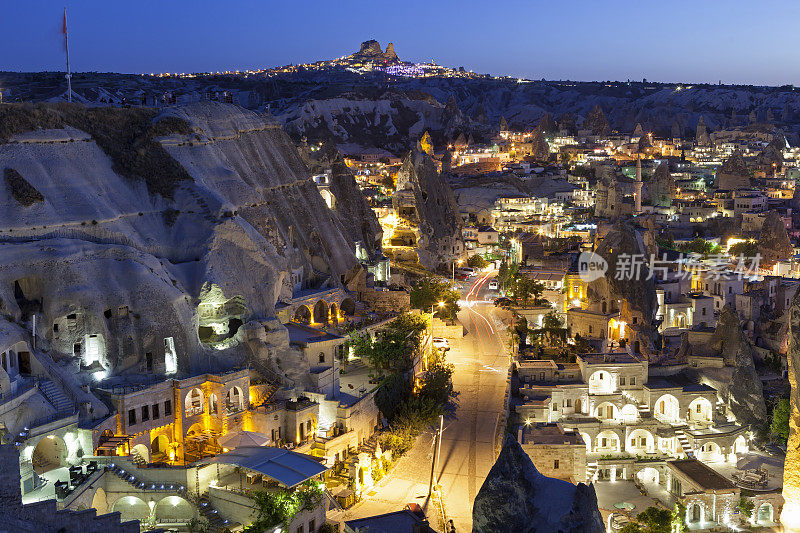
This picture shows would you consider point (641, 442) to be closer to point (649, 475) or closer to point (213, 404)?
point (649, 475)

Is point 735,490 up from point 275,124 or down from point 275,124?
down

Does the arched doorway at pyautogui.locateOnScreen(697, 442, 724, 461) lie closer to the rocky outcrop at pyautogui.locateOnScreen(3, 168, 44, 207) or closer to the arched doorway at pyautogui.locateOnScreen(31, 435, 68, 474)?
the arched doorway at pyautogui.locateOnScreen(31, 435, 68, 474)

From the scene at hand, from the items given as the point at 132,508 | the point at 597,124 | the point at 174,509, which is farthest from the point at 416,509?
the point at 597,124

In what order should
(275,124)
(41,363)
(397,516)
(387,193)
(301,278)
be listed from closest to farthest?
(397,516) < (41,363) < (301,278) < (275,124) < (387,193)

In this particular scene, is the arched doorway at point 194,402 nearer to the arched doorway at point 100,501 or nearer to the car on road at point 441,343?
the arched doorway at point 100,501

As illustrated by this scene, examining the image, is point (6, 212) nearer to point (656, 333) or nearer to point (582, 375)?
point (582, 375)

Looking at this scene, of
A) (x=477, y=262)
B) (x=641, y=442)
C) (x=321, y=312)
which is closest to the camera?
(x=641, y=442)

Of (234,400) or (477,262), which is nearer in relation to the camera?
(234,400)

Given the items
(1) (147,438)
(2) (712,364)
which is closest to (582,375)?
(2) (712,364)
